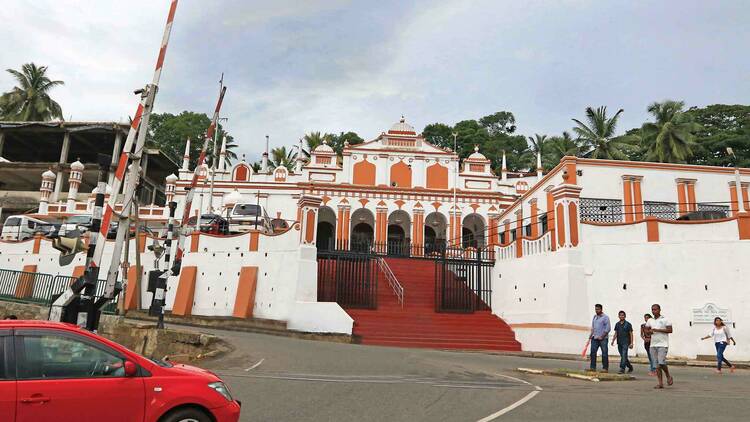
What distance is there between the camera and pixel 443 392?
28.0 ft

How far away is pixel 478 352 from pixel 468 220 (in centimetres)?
2172

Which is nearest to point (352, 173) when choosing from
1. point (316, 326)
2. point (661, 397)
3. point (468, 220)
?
point (468, 220)

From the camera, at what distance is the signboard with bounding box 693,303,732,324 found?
53.2 feet

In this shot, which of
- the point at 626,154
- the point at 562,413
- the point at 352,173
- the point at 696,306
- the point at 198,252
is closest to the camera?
the point at 562,413

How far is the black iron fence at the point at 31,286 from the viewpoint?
21.1m

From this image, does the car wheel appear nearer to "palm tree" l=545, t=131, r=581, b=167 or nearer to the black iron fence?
the black iron fence

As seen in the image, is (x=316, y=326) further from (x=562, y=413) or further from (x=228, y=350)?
(x=562, y=413)

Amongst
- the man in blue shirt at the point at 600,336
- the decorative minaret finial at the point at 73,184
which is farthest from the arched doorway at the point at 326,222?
the man in blue shirt at the point at 600,336

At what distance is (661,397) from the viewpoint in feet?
28.1

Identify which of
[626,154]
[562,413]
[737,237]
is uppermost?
[626,154]

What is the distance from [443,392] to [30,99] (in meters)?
60.7

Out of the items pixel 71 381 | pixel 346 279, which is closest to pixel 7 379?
pixel 71 381

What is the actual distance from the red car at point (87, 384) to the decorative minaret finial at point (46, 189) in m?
39.3

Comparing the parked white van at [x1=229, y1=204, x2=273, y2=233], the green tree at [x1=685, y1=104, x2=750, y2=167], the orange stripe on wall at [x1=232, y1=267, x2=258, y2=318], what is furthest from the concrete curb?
the green tree at [x1=685, y1=104, x2=750, y2=167]
